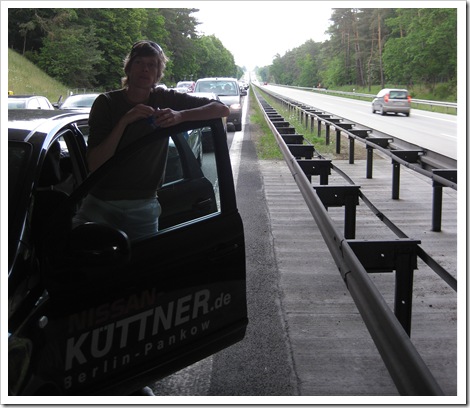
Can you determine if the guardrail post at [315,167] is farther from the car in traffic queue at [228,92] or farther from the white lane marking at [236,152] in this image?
the car in traffic queue at [228,92]

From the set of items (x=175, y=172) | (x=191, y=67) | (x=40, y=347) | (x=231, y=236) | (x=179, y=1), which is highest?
(x=191, y=67)

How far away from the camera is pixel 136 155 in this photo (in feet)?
9.54

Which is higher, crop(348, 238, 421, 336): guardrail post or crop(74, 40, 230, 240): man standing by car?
crop(74, 40, 230, 240): man standing by car

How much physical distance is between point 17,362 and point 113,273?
0.52m

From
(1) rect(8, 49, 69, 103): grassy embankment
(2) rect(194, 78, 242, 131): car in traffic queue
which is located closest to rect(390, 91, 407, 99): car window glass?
(2) rect(194, 78, 242, 131): car in traffic queue

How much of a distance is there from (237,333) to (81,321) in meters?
0.94

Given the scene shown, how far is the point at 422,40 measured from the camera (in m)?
47.7

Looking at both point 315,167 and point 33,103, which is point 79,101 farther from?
point 315,167

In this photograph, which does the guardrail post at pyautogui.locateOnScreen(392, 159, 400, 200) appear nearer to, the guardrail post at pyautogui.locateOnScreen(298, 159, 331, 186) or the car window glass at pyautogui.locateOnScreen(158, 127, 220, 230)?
the guardrail post at pyautogui.locateOnScreen(298, 159, 331, 186)

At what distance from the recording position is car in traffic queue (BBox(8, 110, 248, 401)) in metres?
2.47

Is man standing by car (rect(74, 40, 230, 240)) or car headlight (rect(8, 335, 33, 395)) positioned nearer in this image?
car headlight (rect(8, 335, 33, 395))

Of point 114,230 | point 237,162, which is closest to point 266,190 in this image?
point 237,162

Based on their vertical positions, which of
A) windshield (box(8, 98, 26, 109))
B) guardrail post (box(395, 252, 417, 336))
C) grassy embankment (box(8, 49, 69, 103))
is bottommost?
guardrail post (box(395, 252, 417, 336))

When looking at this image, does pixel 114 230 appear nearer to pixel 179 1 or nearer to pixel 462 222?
pixel 179 1
